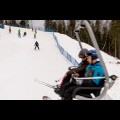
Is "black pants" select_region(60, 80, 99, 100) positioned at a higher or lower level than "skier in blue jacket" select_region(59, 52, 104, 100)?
lower

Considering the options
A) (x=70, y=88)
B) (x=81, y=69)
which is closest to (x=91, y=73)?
(x=81, y=69)

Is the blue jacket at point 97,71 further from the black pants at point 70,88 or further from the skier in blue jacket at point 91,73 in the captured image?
the black pants at point 70,88

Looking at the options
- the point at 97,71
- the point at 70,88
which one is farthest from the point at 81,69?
the point at 97,71

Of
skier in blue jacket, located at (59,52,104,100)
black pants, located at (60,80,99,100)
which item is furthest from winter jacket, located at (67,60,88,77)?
black pants, located at (60,80,99,100)

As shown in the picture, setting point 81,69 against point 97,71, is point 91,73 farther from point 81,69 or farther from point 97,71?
point 81,69

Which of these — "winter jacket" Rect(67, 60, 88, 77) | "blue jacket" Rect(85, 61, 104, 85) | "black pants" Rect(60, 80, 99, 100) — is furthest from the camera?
"winter jacket" Rect(67, 60, 88, 77)

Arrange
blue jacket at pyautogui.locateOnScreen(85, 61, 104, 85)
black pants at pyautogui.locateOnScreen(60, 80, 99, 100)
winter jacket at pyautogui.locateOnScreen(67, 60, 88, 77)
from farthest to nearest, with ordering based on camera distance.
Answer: winter jacket at pyautogui.locateOnScreen(67, 60, 88, 77) → black pants at pyautogui.locateOnScreen(60, 80, 99, 100) → blue jacket at pyautogui.locateOnScreen(85, 61, 104, 85)

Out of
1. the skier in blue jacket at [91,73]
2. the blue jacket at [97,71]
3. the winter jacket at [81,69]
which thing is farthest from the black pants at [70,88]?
the winter jacket at [81,69]

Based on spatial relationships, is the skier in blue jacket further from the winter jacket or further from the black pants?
the winter jacket

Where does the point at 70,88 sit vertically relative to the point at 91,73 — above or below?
below

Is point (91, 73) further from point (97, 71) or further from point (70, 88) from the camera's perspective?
point (70, 88)

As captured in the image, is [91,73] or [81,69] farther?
[81,69]

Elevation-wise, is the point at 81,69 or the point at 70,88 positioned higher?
the point at 81,69
